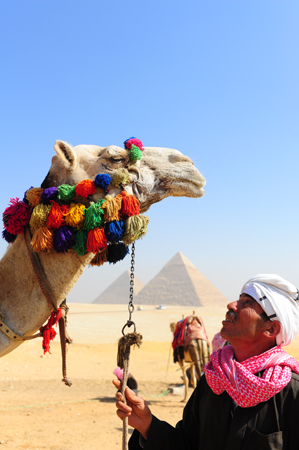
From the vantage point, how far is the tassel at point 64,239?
2.94 m

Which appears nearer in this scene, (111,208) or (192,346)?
(111,208)

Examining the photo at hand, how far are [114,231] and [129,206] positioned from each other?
222 mm

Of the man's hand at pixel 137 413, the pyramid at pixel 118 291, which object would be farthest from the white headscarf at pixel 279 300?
the pyramid at pixel 118 291

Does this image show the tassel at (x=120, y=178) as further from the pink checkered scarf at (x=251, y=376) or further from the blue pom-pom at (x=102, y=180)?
the pink checkered scarf at (x=251, y=376)

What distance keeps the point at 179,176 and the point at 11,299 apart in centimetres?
165

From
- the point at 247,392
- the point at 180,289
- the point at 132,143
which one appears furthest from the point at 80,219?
the point at 180,289

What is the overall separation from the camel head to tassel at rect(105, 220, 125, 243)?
27cm

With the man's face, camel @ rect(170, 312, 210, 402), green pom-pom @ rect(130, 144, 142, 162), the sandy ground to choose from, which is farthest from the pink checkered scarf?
camel @ rect(170, 312, 210, 402)

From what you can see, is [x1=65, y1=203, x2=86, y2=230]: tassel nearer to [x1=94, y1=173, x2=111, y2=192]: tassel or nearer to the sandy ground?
[x1=94, y1=173, x2=111, y2=192]: tassel

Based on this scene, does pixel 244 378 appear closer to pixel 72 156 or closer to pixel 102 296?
pixel 72 156

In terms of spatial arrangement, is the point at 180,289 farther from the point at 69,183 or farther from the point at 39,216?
the point at 39,216

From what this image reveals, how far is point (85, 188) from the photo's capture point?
3029 millimetres

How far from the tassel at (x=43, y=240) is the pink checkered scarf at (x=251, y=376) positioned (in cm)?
141

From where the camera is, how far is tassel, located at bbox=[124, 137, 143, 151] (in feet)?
11.0
